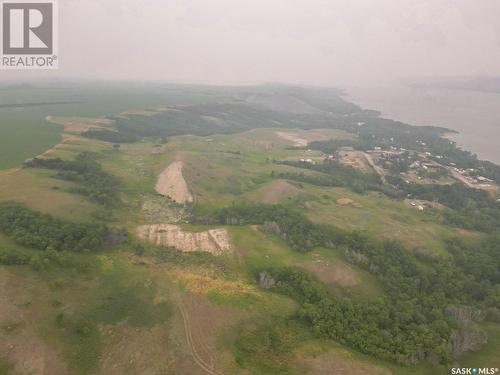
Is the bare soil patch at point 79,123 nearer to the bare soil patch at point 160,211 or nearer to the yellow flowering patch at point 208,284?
the bare soil patch at point 160,211

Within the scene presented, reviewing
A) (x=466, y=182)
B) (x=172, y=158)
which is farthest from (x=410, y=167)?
(x=172, y=158)

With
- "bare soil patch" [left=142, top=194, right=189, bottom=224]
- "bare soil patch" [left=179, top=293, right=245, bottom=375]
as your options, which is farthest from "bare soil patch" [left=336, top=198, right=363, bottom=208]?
"bare soil patch" [left=179, top=293, right=245, bottom=375]

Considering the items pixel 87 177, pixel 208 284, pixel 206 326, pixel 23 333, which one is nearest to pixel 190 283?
pixel 208 284

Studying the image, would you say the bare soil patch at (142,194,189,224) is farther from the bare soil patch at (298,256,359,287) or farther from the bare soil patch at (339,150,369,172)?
the bare soil patch at (339,150,369,172)

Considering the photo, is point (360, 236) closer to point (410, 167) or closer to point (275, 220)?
point (275, 220)

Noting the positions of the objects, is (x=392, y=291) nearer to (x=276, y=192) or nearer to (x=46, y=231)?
(x=276, y=192)

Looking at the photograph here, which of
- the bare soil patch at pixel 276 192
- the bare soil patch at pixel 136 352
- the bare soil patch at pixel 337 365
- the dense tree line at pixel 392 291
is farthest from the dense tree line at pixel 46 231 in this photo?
the bare soil patch at pixel 276 192

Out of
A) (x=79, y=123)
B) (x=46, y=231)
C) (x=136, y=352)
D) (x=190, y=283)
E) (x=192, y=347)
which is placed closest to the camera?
(x=136, y=352)
